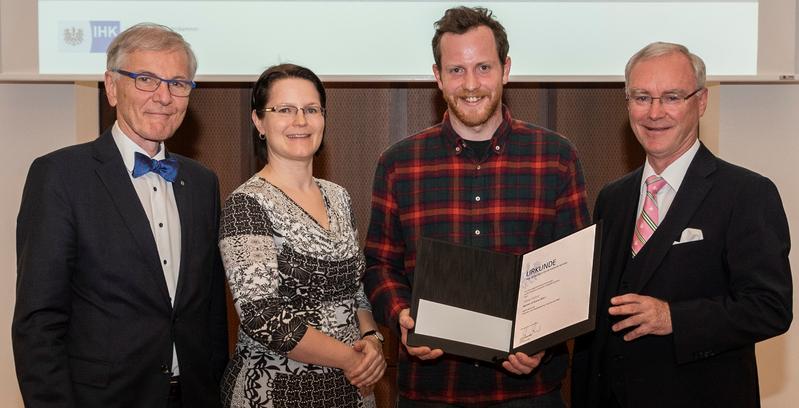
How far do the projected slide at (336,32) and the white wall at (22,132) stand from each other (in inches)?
15.8

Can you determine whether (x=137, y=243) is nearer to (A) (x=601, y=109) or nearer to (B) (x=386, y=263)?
(B) (x=386, y=263)

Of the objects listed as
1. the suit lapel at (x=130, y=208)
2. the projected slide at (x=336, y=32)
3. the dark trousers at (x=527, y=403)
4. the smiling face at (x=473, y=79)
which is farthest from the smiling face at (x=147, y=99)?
the projected slide at (x=336, y=32)

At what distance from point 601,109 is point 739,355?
Result: 6.83 ft

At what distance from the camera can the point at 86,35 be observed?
3.85 metres

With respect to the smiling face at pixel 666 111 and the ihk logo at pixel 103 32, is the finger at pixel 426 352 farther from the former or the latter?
the ihk logo at pixel 103 32

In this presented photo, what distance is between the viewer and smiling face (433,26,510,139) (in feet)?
8.75

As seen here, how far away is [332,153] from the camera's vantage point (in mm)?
4348

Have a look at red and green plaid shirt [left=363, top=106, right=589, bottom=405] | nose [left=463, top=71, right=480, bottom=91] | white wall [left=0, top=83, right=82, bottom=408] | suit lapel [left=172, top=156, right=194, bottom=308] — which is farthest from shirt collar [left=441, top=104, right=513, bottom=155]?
white wall [left=0, top=83, right=82, bottom=408]

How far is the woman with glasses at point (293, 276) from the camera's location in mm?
2338

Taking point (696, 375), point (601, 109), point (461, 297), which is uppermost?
point (601, 109)

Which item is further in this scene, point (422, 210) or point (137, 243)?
point (422, 210)

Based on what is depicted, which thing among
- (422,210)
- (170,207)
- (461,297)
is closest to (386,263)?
(422,210)

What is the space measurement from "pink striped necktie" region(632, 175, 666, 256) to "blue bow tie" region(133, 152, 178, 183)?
145 centimetres

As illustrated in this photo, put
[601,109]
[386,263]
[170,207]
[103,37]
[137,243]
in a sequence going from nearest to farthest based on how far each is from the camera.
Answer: [137,243], [170,207], [386,263], [103,37], [601,109]
